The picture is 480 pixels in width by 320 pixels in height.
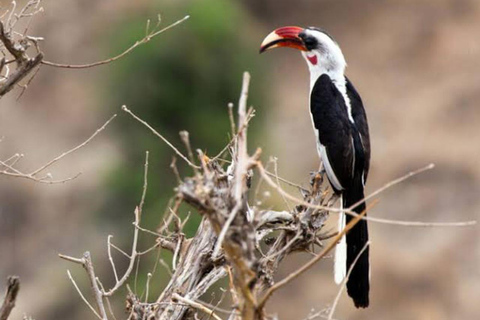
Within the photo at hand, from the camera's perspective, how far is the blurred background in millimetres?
12586

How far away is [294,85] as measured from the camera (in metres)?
15.5

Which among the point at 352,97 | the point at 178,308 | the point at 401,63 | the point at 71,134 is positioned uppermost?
the point at 401,63

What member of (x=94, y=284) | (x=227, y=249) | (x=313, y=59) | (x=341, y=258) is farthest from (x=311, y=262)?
(x=313, y=59)

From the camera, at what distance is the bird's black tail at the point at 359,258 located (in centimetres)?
388

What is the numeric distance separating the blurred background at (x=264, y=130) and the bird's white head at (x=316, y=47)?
20.7 ft

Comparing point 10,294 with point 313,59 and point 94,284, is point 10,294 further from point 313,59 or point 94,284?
point 313,59

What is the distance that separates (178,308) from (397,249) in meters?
9.45

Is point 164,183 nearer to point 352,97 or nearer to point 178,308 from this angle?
point 352,97

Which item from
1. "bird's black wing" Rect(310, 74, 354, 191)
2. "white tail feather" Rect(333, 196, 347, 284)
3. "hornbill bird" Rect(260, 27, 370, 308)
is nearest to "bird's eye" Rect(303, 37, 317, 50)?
"hornbill bird" Rect(260, 27, 370, 308)

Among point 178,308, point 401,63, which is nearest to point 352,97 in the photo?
point 178,308

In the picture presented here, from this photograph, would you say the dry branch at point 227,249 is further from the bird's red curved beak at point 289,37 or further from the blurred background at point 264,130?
the blurred background at point 264,130

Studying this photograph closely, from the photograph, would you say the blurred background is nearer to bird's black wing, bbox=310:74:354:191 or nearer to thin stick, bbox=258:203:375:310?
bird's black wing, bbox=310:74:354:191

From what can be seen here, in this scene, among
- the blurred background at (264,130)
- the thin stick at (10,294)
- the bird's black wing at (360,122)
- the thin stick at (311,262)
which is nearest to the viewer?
the thin stick at (311,262)

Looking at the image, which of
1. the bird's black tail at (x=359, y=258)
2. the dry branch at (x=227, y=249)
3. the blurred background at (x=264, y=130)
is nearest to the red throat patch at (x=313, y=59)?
the bird's black tail at (x=359, y=258)
